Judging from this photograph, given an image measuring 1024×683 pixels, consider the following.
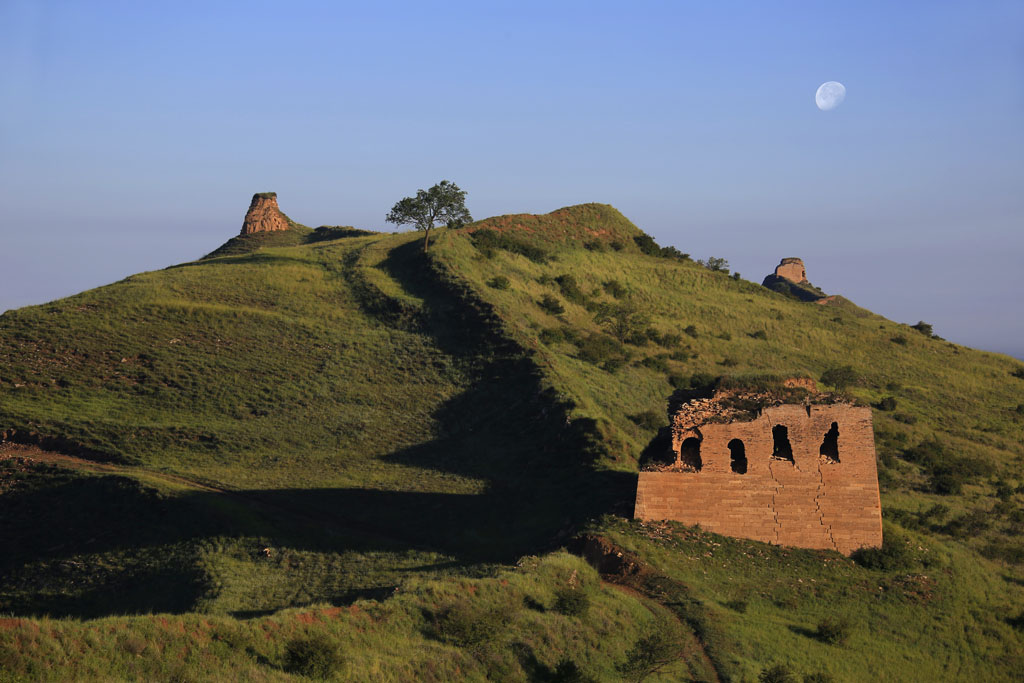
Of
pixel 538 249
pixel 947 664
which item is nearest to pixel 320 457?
pixel 947 664

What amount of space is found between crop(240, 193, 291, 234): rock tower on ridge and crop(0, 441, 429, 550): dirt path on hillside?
91.8 meters

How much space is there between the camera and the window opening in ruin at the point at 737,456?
33500 mm

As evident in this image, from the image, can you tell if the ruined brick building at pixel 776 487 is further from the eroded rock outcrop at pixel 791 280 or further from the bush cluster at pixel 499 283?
the eroded rock outcrop at pixel 791 280

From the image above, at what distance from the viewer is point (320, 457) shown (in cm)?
5062

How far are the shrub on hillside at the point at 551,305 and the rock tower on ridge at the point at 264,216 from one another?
71.7 meters

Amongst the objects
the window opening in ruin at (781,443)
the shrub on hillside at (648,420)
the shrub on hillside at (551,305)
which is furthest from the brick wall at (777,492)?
the shrub on hillside at (551,305)

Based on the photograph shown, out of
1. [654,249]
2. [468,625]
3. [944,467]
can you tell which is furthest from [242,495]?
[654,249]

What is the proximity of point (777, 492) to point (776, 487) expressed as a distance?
0.60ft

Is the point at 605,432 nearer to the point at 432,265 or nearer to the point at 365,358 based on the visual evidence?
the point at 365,358

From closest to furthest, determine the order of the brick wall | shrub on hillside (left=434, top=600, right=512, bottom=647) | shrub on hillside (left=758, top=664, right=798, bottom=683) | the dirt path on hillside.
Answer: shrub on hillside (left=434, top=600, right=512, bottom=647) → shrub on hillside (left=758, top=664, right=798, bottom=683) → the brick wall → the dirt path on hillside

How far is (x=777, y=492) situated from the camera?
107ft

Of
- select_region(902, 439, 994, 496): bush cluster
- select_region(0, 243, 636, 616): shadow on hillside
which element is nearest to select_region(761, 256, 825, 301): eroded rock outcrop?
select_region(902, 439, 994, 496): bush cluster

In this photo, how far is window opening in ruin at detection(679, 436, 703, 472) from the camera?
33375mm

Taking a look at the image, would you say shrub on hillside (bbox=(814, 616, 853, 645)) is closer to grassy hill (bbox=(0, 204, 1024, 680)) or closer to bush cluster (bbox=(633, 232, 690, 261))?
grassy hill (bbox=(0, 204, 1024, 680))
